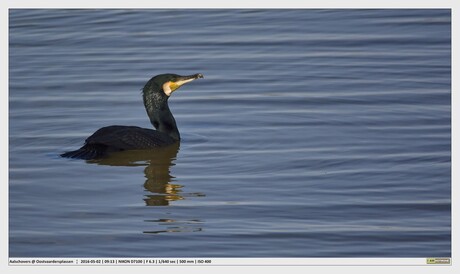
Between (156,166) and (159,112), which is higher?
(159,112)

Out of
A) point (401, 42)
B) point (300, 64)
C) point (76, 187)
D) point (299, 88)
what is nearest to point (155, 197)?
point (76, 187)

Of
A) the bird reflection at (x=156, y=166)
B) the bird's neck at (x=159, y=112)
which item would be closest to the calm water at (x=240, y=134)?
the bird reflection at (x=156, y=166)

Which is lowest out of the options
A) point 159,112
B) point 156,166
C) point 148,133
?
point 156,166

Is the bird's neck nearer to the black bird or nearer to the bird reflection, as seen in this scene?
the black bird

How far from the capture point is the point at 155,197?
1021cm

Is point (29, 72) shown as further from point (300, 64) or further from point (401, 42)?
point (401, 42)

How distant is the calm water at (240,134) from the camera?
9133 mm

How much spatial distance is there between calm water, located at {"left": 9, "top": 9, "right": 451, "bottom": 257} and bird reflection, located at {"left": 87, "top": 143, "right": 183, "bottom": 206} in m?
0.02

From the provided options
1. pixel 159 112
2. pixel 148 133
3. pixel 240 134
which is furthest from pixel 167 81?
pixel 240 134

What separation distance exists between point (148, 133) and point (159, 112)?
0.67 m

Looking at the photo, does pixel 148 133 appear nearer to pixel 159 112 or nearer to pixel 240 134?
pixel 159 112

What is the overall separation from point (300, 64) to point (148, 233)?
6.54 meters

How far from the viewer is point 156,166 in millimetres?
Result: 11477

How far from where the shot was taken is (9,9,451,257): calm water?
9.13 m
